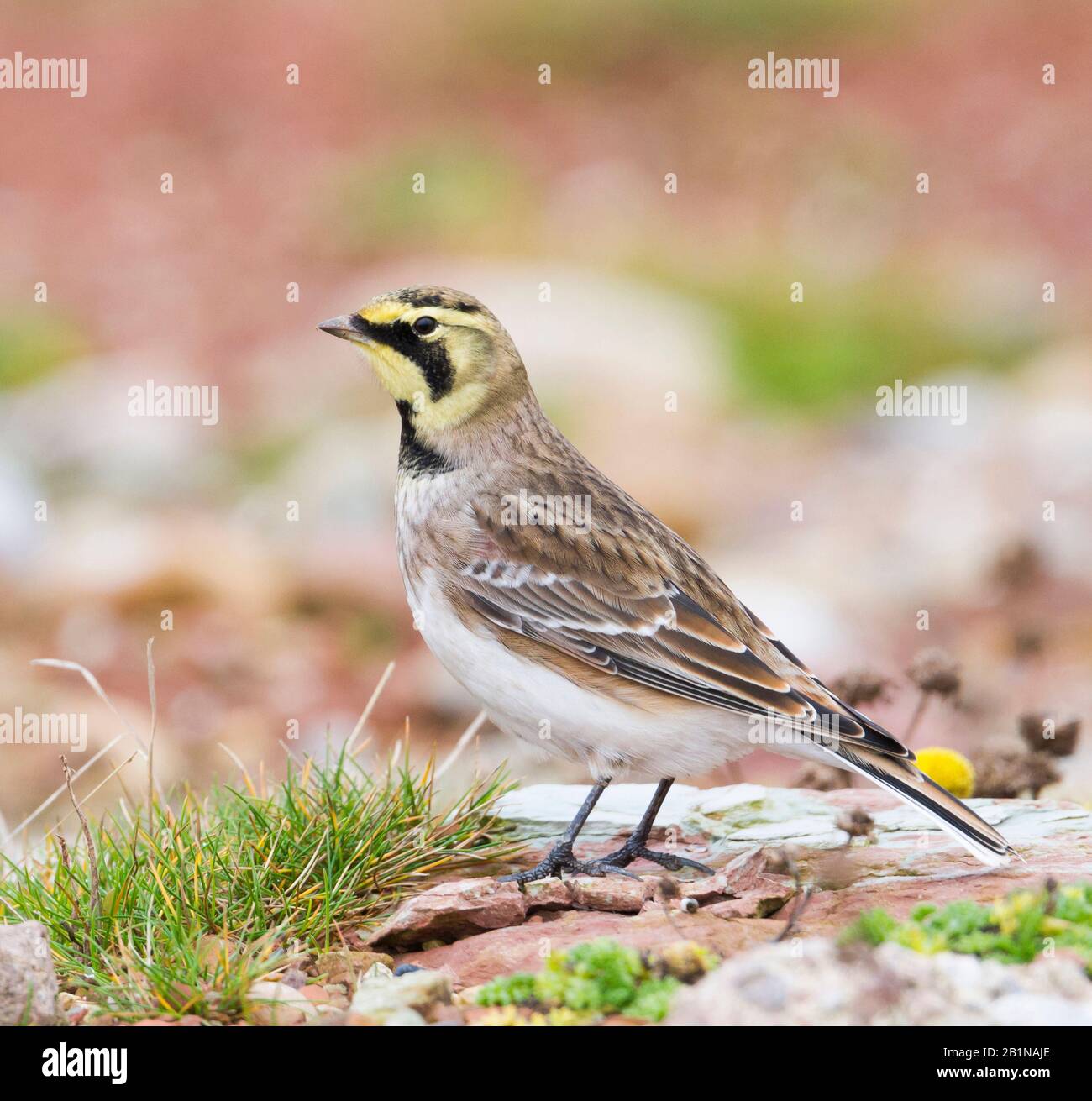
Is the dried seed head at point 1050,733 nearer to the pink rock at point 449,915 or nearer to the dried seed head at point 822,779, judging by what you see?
the dried seed head at point 822,779

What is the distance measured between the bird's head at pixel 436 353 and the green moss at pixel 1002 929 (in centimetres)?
283

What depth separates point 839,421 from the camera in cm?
1664

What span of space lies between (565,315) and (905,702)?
7304 mm

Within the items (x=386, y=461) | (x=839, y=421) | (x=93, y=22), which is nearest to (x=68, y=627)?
(x=386, y=461)

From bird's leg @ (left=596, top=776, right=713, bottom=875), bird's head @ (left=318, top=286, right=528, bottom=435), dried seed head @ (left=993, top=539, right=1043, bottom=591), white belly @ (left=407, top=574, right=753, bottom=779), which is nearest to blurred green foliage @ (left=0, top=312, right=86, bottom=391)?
dried seed head @ (left=993, top=539, right=1043, bottom=591)

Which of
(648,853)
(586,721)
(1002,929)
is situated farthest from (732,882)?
(1002,929)

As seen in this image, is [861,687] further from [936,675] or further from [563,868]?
[563,868]

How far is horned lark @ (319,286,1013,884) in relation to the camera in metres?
6.19

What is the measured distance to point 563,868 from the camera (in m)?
6.35

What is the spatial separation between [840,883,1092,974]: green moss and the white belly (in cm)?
129

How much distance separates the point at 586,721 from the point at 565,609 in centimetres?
50

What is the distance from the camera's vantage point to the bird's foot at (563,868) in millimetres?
6250

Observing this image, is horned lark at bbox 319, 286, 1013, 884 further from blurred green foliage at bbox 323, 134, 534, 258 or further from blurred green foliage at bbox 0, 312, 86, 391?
blurred green foliage at bbox 323, 134, 534, 258

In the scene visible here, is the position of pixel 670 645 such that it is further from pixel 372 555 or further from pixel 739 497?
pixel 739 497
